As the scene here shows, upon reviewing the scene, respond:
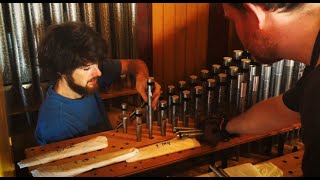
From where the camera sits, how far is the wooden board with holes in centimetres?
162

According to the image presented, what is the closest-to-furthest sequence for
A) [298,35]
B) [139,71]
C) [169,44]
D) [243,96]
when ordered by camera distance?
[298,35], [243,96], [139,71], [169,44]

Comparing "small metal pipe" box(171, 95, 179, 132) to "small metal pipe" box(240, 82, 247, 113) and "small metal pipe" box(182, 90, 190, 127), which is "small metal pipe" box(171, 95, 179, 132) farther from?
"small metal pipe" box(240, 82, 247, 113)

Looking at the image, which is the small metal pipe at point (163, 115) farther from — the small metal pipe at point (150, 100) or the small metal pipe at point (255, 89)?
the small metal pipe at point (255, 89)

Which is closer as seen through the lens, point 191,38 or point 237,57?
point 237,57

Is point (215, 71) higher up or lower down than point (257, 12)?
lower down

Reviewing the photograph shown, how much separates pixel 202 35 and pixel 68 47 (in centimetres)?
88

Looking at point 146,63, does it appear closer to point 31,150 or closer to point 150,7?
point 150,7

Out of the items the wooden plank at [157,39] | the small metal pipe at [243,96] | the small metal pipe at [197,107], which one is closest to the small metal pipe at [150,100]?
the small metal pipe at [197,107]

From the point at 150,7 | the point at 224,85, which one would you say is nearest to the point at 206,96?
the point at 224,85

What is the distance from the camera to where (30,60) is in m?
1.84

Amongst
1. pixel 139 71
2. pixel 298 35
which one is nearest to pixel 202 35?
pixel 139 71

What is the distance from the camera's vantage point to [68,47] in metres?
1.85

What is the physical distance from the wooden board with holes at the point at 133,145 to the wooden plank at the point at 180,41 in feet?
1.52

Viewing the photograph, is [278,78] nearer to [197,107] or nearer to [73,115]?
[197,107]
